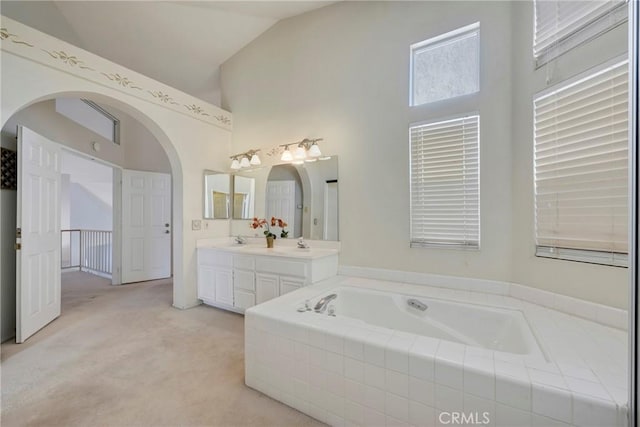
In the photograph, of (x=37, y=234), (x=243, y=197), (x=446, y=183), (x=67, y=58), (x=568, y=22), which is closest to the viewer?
(x=568, y=22)

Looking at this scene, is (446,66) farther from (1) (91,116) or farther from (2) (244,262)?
(1) (91,116)

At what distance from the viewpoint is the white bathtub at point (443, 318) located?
180 centimetres

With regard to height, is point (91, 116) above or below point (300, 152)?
above

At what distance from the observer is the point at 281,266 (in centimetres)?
275

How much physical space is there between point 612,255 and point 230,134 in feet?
13.4

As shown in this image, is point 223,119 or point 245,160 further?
point 223,119

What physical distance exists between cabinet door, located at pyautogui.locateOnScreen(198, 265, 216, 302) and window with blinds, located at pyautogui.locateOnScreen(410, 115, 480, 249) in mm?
2415

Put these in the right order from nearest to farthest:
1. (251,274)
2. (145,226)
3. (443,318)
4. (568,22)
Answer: (568,22)
(443,318)
(251,274)
(145,226)

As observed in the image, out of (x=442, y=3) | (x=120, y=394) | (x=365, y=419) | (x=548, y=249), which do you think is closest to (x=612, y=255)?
(x=548, y=249)

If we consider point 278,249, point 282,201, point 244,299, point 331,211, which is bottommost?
point 244,299

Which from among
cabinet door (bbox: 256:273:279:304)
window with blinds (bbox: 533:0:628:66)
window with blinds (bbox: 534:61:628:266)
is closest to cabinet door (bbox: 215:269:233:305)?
cabinet door (bbox: 256:273:279:304)

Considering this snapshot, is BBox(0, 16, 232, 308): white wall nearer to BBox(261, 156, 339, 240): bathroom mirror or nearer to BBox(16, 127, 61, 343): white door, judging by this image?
BBox(16, 127, 61, 343): white door

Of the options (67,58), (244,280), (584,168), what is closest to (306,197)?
(244,280)

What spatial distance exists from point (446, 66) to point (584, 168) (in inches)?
56.6
